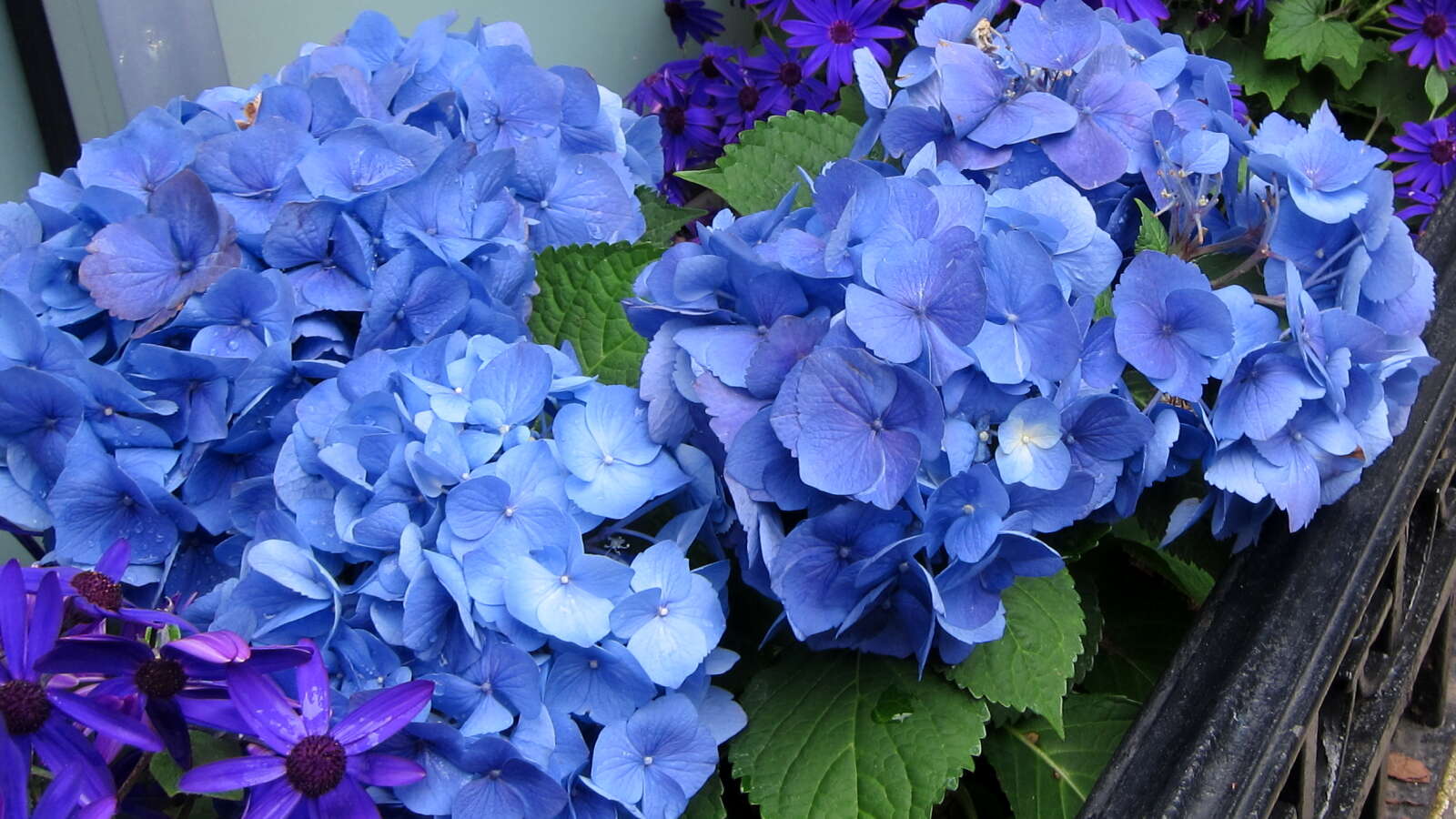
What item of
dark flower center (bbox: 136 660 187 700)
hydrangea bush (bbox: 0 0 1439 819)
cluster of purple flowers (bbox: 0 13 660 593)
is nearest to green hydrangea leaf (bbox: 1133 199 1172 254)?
hydrangea bush (bbox: 0 0 1439 819)

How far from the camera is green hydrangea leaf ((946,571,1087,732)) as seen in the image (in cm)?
88

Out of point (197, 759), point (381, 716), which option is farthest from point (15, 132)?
point (381, 716)

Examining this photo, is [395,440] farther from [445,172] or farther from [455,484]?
[445,172]

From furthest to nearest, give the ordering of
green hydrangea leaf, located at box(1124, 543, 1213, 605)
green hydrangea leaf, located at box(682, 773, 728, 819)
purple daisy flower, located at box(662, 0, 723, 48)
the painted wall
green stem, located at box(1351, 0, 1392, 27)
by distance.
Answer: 1. purple daisy flower, located at box(662, 0, 723, 48)
2. green stem, located at box(1351, 0, 1392, 27)
3. the painted wall
4. green hydrangea leaf, located at box(1124, 543, 1213, 605)
5. green hydrangea leaf, located at box(682, 773, 728, 819)

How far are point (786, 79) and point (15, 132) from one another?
1.10 metres

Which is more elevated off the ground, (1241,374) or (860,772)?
(1241,374)

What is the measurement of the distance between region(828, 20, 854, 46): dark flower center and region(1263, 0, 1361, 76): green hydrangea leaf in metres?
0.68

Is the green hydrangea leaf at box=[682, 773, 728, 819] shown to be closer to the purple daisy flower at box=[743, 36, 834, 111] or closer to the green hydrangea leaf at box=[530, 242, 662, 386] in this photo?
the green hydrangea leaf at box=[530, 242, 662, 386]

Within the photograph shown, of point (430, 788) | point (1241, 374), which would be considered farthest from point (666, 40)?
point (430, 788)

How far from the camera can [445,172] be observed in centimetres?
94

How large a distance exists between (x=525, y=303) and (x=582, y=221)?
107 millimetres

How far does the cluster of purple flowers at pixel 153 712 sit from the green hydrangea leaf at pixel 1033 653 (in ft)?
1.34

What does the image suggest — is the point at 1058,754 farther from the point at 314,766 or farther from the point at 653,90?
the point at 653,90

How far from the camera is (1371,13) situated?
6.68ft
